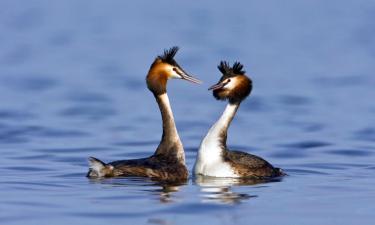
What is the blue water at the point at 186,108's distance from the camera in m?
14.9

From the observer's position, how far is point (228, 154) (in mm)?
17734

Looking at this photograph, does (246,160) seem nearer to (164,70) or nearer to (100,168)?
(164,70)

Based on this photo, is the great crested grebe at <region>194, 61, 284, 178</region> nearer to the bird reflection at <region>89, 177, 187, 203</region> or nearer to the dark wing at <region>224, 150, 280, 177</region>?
the dark wing at <region>224, 150, 280, 177</region>

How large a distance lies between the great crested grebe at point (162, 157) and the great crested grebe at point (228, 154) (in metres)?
0.33

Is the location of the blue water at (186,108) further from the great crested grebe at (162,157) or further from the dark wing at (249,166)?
the dark wing at (249,166)

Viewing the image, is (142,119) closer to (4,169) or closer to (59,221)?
(4,169)

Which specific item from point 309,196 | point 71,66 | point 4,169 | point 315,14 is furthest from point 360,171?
point 315,14

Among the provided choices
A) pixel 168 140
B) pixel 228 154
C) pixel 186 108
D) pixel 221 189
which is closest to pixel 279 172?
pixel 228 154

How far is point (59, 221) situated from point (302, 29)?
41066mm

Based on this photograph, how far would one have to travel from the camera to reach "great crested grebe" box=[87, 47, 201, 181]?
16766 mm

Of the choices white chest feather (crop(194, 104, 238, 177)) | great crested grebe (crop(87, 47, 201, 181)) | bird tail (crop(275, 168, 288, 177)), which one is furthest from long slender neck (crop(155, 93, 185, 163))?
bird tail (crop(275, 168, 288, 177))

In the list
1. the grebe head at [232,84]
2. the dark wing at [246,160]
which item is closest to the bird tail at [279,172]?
the dark wing at [246,160]

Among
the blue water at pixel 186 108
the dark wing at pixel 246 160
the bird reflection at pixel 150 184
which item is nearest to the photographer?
the blue water at pixel 186 108

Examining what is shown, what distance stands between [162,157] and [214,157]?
700mm
